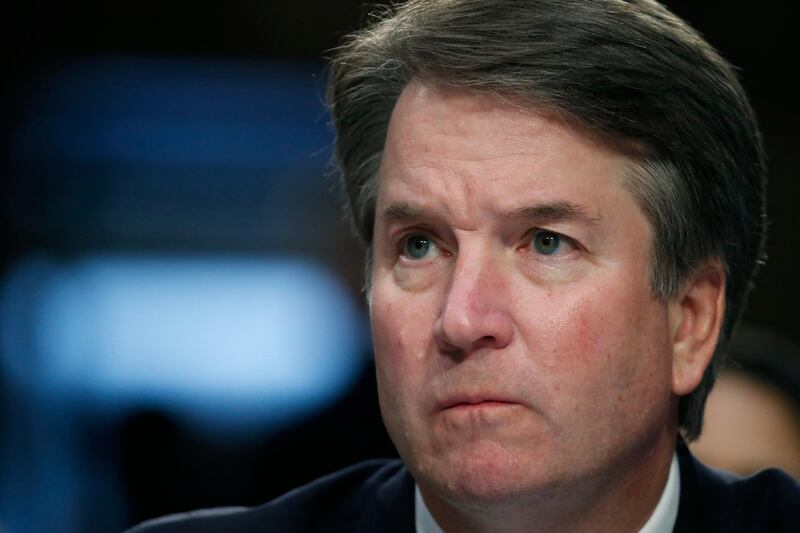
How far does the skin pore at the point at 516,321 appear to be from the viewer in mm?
2004

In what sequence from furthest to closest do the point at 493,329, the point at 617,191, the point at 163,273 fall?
the point at 163,273 → the point at 617,191 → the point at 493,329

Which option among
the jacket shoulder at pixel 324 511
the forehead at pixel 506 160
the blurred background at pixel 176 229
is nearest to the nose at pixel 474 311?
the forehead at pixel 506 160

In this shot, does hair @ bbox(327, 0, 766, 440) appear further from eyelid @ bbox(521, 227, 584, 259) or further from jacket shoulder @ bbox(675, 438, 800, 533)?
jacket shoulder @ bbox(675, 438, 800, 533)

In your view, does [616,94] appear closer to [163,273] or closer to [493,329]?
[493,329]

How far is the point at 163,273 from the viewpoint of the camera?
508 cm

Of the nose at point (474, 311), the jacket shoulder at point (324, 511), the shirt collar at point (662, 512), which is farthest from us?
the jacket shoulder at point (324, 511)

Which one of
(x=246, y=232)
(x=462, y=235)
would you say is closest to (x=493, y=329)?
(x=462, y=235)

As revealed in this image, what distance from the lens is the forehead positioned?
81.3 inches

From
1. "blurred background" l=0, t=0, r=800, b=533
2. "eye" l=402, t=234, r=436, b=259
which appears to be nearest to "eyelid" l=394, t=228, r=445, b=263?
"eye" l=402, t=234, r=436, b=259

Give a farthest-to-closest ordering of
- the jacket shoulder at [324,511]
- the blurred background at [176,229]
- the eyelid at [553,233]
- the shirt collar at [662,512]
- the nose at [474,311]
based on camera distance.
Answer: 1. the blurred background at [176,229]
2. the jacket shoulder at [324,511]
3. the shirt collar at [662,512]
4. the eyelid at [553,233]
5. the nose at [474,311]

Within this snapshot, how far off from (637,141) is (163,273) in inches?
128

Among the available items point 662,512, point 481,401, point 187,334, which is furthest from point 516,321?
point 187,334

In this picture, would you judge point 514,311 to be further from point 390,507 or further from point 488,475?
point 390,507

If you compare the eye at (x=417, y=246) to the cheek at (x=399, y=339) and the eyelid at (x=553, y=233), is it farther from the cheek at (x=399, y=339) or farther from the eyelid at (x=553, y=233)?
the eyelid at (x=553, y=233)
